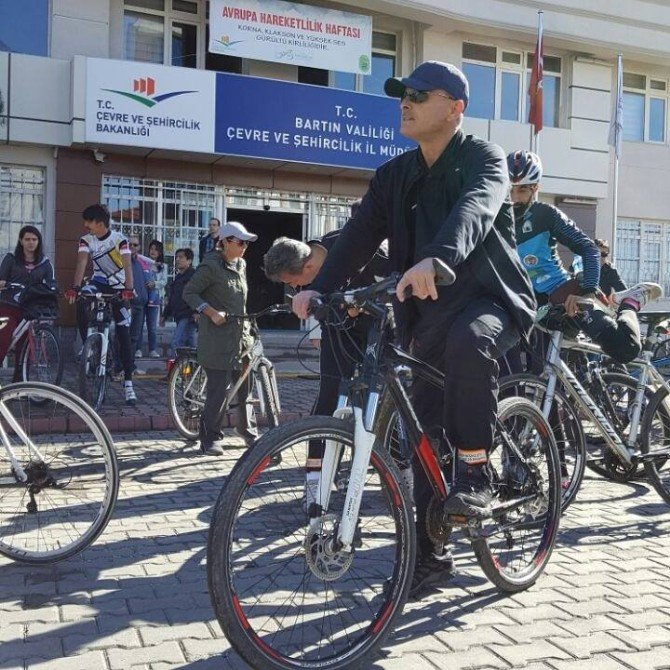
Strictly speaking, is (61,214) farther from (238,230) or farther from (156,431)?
(238,230)

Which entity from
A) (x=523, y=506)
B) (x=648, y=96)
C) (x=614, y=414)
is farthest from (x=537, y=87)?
(x=523, y=506)

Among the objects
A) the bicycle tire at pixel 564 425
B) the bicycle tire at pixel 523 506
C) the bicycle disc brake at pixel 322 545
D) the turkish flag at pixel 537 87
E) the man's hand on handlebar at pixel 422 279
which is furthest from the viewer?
the turkish flag at pixel 537 87

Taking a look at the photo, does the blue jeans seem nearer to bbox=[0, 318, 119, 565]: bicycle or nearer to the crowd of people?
the crowd of people

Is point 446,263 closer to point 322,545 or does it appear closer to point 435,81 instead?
point 435,81

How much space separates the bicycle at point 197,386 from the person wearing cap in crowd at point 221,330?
2.7 inches

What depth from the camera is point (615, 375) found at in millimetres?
5469

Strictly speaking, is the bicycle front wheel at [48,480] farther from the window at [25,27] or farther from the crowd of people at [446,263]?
the window at [25,27]

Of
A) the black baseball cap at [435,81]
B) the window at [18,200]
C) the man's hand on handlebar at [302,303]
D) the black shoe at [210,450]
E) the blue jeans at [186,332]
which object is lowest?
the black shoe at [210,450]

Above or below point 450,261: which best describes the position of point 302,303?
→ below

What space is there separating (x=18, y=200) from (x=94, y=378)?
6918 millimetres

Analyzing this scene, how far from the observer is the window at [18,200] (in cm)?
1421

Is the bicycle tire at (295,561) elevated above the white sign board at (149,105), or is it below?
below

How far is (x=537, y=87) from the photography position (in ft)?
56.8

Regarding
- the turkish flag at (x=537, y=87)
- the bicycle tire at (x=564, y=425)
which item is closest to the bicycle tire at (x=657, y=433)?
the bicycle tire at (x=564, y=425)
